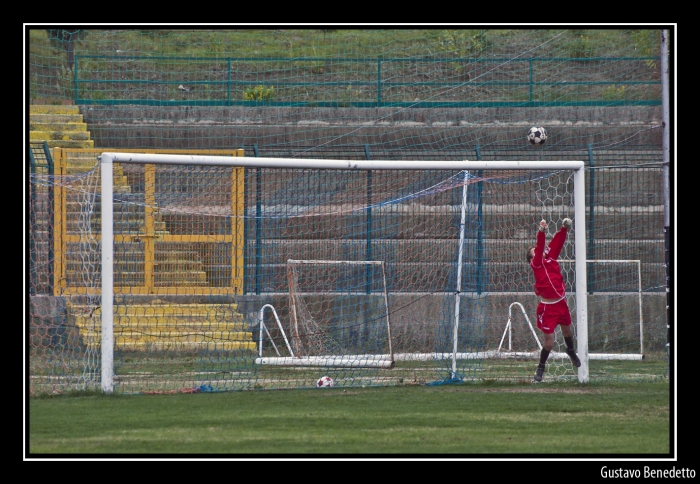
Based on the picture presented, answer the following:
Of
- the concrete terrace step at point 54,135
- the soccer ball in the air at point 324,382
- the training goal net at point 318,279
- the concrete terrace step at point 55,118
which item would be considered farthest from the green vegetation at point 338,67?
the soccer ball in the air at point 324,382

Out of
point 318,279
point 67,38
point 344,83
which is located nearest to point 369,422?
point 318,279

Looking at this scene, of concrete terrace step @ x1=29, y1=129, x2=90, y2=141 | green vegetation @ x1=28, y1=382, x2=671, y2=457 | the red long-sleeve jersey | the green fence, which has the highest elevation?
the green fence

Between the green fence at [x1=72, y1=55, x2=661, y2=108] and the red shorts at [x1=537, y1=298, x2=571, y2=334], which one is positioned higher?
the green fence at [x1=72, y1=55, x2=661, y2=108]

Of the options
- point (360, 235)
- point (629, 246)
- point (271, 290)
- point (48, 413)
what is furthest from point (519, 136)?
point (48, 413)

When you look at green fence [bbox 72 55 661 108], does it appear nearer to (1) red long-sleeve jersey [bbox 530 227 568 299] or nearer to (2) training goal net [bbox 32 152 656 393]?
(2) training goal net [bbox 32 152 656 393]

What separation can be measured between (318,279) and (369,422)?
5921 millimetres

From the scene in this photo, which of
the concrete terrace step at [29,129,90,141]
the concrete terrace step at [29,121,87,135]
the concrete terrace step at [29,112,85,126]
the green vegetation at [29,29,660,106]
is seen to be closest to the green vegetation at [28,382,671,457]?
the concrete terrace step at [29,129,90,141]

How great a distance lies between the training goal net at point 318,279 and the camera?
1080cm

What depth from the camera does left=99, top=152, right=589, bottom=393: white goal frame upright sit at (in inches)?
368

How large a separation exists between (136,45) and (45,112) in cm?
272

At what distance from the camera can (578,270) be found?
10.6 m

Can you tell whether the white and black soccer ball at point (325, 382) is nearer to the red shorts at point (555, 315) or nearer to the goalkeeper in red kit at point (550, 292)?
the goalkeeper in red kit at point (550, 292)

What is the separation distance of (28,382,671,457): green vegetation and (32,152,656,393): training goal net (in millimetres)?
906
